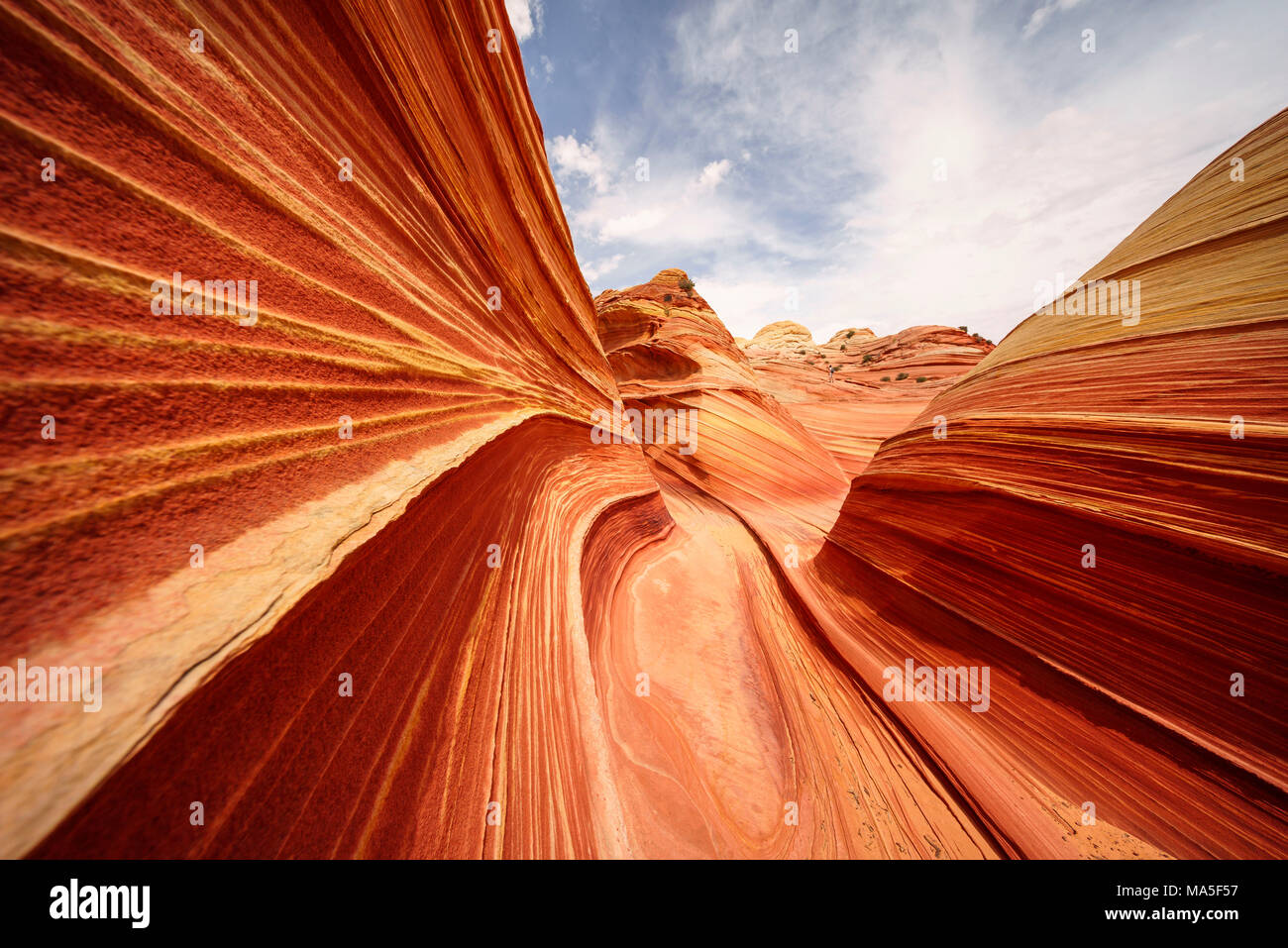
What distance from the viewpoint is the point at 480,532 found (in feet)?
6.11

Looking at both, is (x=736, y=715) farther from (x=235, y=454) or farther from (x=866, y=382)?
(x=866, y=382)

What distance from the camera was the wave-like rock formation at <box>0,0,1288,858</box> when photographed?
71 cm

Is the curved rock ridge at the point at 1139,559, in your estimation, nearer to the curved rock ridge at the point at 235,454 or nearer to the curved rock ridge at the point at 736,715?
the curved rock ridge at the point at 736,715

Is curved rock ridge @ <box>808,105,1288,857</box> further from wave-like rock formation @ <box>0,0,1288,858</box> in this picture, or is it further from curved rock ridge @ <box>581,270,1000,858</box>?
curved rock ridge @ <box>581,270,1000,858</box>

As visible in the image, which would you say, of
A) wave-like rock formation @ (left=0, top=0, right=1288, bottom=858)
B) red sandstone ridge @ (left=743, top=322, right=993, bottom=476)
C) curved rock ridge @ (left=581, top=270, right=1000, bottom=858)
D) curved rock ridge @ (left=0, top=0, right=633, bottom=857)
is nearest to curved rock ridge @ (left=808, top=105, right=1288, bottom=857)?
wave-like rock formation @ (left=0, top=0, right=1288, bottom=858)

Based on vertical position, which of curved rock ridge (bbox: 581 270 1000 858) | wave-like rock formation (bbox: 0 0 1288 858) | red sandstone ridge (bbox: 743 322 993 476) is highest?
red sandstone ridge (bbox: 743 322 993 476)

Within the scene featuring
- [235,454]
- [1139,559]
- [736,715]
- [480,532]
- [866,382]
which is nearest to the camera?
[235,454]

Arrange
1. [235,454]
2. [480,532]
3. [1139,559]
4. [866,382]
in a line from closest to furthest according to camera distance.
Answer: [235,454]
[480,532]
[1139,559]
[866,382]

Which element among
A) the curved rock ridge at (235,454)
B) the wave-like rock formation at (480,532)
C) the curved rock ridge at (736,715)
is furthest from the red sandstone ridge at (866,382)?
the curved rock ridge at (235,454)

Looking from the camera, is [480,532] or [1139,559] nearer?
[480,532]

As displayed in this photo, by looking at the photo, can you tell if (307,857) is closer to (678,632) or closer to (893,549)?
(678,632)

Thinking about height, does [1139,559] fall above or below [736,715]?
above

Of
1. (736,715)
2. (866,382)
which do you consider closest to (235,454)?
(736,715)

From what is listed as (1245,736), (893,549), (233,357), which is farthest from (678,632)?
(233,357)
